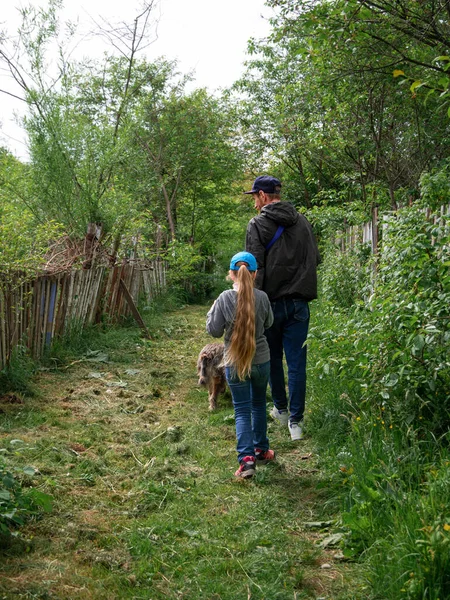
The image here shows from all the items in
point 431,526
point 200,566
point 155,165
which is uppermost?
point 155,165

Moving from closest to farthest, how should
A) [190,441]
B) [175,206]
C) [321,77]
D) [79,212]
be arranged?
[190,441]
[321,77]
[79,212]
[175,206]

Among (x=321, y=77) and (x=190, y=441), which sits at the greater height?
(x=321, y=77)

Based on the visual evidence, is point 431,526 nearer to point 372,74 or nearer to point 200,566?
point 200,566

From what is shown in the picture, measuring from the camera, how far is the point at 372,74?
7.74 meters

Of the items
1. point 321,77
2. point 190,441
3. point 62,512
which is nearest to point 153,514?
point 62,512

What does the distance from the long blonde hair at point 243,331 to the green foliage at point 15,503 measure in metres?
1.55

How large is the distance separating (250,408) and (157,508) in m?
1.04

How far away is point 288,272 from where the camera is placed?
5.06 metres

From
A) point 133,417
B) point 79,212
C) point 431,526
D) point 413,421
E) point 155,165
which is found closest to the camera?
point 431,526

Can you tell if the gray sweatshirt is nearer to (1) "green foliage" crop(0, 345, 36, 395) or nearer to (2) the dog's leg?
(2) the dog's leg

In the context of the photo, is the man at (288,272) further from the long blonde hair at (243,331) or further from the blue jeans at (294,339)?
the long blonde hair at (243,331)

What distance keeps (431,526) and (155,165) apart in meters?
16.2

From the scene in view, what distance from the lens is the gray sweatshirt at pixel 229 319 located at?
4.32 metres

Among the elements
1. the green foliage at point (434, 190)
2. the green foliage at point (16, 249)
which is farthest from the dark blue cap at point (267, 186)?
the green foliage at point (16, 249)
